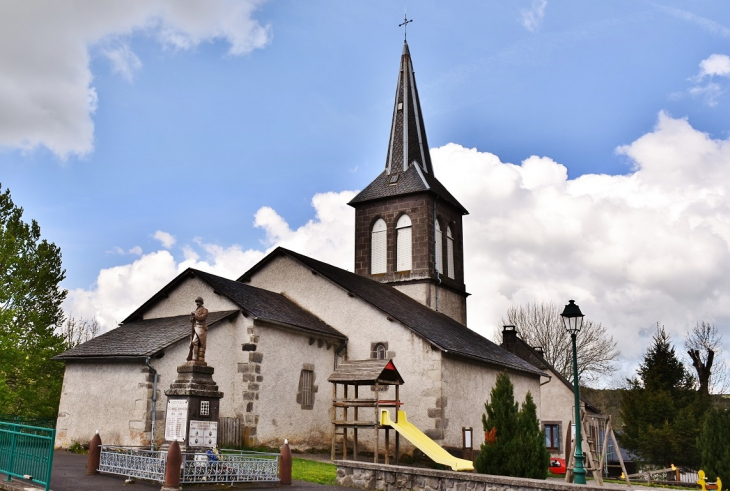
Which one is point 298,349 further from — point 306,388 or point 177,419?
point 177,419

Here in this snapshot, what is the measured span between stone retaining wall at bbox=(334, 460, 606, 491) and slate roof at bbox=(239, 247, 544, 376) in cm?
796

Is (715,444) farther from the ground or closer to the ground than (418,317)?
closer to the ground

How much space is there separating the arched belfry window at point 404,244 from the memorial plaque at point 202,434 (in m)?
18.3

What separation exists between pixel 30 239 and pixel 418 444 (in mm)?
22383

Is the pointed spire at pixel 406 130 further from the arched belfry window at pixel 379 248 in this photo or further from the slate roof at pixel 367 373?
the slate roof at pixel 367 373

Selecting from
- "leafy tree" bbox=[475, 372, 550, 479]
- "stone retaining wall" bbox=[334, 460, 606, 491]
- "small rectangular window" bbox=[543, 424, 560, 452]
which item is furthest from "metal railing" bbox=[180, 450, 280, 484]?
"small rectangular window" bbox=[543, 424, 560, 452]

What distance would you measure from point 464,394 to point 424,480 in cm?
1045

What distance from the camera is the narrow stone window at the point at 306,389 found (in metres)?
22.2

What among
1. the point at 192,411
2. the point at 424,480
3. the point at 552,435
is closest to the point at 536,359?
the point at 552,435

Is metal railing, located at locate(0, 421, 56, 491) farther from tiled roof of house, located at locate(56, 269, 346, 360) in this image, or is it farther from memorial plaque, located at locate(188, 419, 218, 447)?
tiled roof of house, located at locate(56, 269, 346, 360)

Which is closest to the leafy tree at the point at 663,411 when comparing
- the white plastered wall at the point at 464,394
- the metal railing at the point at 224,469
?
the white plastered wall at the point at 464,394

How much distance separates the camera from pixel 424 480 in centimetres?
1390

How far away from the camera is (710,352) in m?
38.3

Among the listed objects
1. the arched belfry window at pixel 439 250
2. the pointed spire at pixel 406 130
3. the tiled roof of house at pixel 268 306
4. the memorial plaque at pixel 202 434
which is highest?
the pointed spire at pixel 406 130
